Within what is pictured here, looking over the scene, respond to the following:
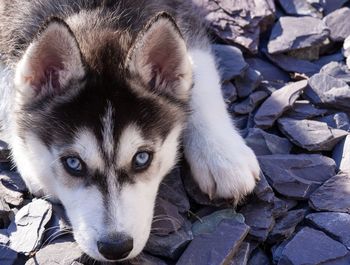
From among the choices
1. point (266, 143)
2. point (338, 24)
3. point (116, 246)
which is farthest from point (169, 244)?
point (338, 24)

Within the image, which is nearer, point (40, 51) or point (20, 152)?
point (40, 51)

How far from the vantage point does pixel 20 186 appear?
132 inches

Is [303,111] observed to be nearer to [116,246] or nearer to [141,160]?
[141,160]

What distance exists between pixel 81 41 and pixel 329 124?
147 cm

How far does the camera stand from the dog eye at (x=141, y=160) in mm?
2867

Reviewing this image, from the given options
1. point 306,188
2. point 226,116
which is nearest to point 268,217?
point 306,188

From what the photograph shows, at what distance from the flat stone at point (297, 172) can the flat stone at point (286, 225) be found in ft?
0.33

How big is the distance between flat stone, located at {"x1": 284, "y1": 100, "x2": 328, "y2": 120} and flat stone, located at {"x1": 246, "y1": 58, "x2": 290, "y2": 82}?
397mm

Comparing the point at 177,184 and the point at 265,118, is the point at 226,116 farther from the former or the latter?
the point at 177,184

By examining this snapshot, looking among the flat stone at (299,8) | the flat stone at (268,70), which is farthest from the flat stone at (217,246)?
the flat stone at (299,8)

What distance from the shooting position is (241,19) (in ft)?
14.2

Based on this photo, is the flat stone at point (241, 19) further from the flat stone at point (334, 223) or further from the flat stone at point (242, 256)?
the flat stone at point (242, 256)

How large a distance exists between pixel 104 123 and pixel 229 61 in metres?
1.51

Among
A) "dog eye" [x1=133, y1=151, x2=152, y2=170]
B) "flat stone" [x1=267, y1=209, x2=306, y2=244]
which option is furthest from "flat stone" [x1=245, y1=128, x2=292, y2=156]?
"dog eye" [x1=133, y1=151, x2=152, y2=170]
